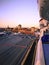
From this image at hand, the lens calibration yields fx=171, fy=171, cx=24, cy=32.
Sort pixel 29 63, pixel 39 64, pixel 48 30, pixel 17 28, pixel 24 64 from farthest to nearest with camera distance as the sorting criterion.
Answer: pixel 17 28 → pixel 48 30 → pixel 29 63 → pixel 24 64 → pixel 39 64

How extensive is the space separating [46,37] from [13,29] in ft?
198

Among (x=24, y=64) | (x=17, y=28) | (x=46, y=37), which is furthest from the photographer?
(x=17, y=28)

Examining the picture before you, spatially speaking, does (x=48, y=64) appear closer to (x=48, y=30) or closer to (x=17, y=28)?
(x=48, y=30)

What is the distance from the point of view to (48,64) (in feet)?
11.5

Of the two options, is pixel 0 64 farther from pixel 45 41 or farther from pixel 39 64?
pixel 39 64

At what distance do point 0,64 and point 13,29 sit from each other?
191 feet

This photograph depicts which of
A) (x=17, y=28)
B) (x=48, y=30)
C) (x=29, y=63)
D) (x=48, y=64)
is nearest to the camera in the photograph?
(x=48, y=64)

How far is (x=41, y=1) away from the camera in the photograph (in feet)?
10.1

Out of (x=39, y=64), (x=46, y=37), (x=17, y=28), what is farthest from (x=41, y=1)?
(x=17, y=28)

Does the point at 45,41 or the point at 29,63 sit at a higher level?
the point at 45,41

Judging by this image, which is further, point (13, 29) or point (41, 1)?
point (13, 29)

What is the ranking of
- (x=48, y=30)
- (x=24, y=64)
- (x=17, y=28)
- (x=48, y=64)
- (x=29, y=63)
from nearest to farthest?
(x=48, y=64) < (x=24, y=64) < (x=29, y=63) < (x=48, y=30) < (x=17, y=28)

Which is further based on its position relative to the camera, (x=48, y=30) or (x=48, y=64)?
(x=48, y=30)

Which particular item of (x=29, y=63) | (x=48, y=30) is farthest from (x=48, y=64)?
(x=48, y=30)
